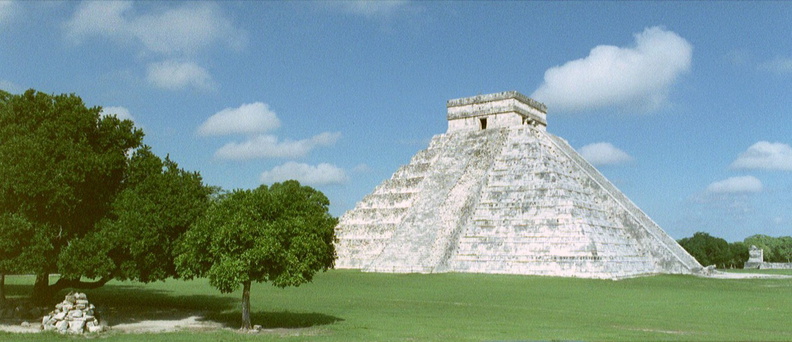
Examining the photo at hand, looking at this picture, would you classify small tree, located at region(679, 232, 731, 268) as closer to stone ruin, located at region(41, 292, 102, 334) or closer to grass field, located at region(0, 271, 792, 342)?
grass field, located at region(0, 271, 792, 342)

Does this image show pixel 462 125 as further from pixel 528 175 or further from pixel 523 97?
pixel 528 175

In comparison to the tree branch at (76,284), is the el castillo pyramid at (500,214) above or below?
above

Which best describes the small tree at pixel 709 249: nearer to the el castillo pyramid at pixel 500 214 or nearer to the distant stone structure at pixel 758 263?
the distant stone structure at pixel 758 263

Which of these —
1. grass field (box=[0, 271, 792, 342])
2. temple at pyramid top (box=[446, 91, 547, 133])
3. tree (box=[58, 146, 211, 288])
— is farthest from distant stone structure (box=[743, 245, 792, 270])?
tree (box=[58, 146, 211, 288])

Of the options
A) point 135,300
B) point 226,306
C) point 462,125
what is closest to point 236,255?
point 226,306

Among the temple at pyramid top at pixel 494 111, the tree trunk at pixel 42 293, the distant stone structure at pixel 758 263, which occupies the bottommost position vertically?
the tree trunk at pixel 42 293

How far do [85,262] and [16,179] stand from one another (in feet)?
8.75

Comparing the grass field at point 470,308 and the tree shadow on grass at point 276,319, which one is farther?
the tree shadow on grass at point 276,319

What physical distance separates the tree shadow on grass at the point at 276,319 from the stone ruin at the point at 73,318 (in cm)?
335

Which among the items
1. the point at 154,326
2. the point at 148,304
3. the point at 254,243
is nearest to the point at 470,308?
the point at 254,243

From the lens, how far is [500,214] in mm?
37656

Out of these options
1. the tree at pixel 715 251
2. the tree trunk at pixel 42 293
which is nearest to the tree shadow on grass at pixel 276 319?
the tree trunk at pixel 42 293

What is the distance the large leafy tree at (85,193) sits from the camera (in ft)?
56.2

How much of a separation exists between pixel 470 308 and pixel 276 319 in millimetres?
6381
